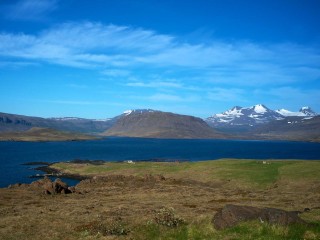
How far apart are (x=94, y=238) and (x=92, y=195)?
31482 millimetres

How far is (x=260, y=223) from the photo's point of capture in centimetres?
2222

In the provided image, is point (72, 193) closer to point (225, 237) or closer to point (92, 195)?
point (92, 195)

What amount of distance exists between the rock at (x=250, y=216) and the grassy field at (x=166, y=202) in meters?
0.81

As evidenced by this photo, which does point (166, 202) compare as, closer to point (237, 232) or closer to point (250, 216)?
point (250, 216)

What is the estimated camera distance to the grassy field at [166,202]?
23.3 metres

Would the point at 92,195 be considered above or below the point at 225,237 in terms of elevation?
below

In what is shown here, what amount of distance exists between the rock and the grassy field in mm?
806

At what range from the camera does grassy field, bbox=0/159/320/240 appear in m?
23.3

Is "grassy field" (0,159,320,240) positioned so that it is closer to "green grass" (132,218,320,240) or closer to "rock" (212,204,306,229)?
"green grass" (132,218,320,240)

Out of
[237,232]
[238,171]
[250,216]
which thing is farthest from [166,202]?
[238,171]

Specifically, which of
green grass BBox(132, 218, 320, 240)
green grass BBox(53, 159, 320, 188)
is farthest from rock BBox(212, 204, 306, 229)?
green grass BBox(53, 159, 320, 188)

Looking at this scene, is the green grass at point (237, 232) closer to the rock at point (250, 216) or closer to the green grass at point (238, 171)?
the rock at point (250, 216)

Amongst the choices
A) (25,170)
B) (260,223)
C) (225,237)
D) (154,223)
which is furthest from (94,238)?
(25,170)

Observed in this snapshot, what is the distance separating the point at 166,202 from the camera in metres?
44.2
